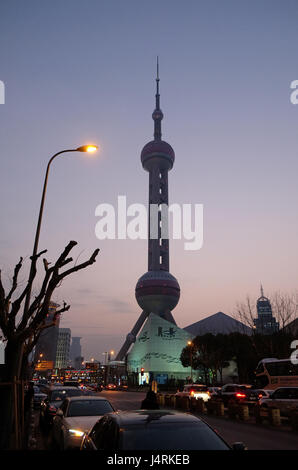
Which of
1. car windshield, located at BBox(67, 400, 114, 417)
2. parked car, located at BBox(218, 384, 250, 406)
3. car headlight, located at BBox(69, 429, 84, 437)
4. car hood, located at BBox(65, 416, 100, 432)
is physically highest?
car windshield, located at BBox(67, 400, 114, 417)

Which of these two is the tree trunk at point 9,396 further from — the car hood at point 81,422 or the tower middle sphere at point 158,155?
the tower middle sphere at point 158,155

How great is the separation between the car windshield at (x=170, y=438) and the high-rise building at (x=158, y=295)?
4091 inches

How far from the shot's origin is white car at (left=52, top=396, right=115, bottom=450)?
8.38 meters

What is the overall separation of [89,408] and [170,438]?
6.27 metres

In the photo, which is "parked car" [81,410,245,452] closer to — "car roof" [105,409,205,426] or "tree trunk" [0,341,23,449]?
"car roof" [105,409,205,426]

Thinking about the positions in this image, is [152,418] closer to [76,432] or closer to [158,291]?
[76,432]

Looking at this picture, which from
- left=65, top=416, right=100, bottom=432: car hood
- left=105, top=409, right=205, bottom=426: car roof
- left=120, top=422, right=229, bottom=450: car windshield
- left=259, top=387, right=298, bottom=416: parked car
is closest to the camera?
left=120, top=422, right=229, bottom=450: car windshield

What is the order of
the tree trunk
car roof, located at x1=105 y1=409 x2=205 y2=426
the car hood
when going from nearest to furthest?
car roof, located at x1=105 y1=409 x2=205 y2=426
the tree trunk
the car hood

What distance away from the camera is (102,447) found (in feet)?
16.6

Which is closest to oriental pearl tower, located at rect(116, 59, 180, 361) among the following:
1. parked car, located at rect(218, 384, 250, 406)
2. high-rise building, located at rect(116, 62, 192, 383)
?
high-rise building, located at rect(116, 62, 192, 383)

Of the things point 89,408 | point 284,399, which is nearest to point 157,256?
point 284,399

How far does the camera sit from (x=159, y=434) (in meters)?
4.56

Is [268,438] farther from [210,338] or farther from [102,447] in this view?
[210,338]
